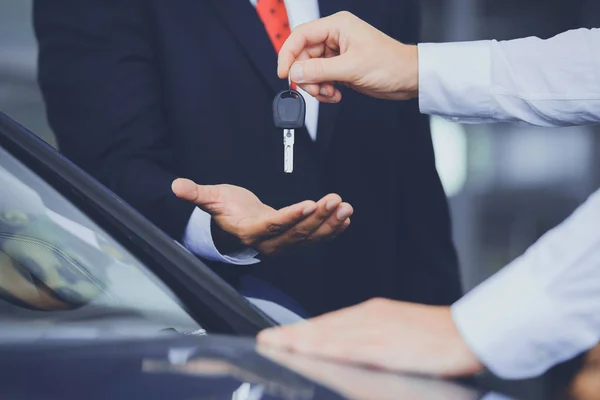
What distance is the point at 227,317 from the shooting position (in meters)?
0.99

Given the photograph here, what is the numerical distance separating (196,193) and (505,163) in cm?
201

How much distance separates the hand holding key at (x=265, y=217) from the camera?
64.4 inches

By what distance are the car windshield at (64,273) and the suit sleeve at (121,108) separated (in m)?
0.84

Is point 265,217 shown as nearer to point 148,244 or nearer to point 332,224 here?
point 332,224

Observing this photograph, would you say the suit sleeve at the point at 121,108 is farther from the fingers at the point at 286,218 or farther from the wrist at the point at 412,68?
the wrist at the point at 412,68

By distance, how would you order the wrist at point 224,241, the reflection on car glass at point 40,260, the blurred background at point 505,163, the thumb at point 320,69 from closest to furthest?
1. the reflection on car glass at point 40,260
2. the thumb at point 320,69
3. the wrist at point 224,241
4. the blurred background at point 505,163

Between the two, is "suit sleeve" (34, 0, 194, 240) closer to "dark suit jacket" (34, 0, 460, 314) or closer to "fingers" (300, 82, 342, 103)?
"dark suit jacket" (34, 0, 460, 314)

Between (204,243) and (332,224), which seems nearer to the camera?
(332,224)

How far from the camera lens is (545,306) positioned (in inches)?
36.0

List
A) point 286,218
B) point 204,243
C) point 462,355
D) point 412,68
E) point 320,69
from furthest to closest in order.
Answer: point 204,243, point 286,218, point 412,68, point 320,69, point 462,355

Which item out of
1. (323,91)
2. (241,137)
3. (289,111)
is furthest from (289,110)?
(323,91)

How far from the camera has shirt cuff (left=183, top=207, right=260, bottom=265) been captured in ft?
5.97

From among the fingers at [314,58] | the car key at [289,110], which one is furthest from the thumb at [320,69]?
the car key at [289,110]

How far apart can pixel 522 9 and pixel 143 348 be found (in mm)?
2679
